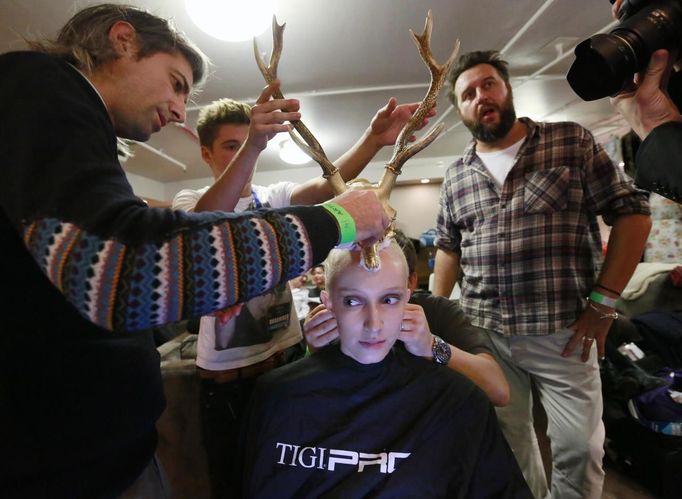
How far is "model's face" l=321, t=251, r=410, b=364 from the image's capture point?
94cm

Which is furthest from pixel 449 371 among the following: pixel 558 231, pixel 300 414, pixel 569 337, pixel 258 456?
pixel 558 231

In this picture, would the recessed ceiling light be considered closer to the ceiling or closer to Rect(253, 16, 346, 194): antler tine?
the ceiling

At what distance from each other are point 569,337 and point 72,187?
5.48 ft

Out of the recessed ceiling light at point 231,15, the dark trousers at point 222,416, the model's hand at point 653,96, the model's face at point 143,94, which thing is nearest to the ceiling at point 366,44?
the recessed ceiling light at point 231,15

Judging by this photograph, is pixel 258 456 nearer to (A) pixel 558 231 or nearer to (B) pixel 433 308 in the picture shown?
(B) pixel 433 308

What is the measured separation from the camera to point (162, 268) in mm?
443

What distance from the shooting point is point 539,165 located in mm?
1454

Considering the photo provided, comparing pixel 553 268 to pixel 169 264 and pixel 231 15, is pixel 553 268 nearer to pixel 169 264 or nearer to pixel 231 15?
pixel 169 264

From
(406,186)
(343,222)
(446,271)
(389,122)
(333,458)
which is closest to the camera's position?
(343,222)

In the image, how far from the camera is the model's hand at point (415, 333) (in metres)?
1.02

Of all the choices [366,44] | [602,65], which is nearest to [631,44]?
[602,65]

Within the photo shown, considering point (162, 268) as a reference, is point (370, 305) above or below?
below

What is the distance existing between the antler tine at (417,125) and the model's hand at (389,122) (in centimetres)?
10

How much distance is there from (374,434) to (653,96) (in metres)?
1.07
